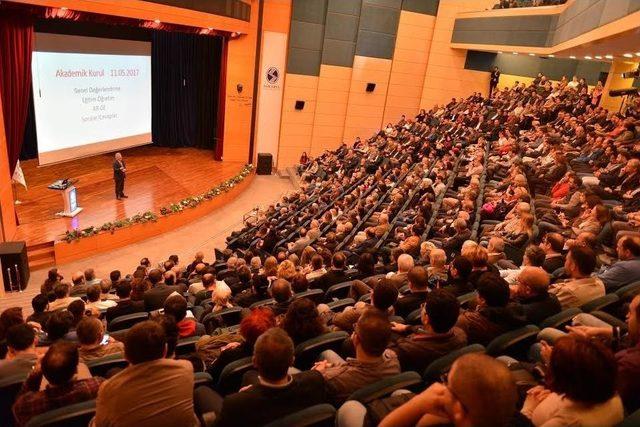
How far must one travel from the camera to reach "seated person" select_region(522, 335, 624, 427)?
1349mm

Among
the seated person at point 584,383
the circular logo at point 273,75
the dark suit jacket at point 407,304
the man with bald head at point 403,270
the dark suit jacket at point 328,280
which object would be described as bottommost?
the dark suit jacket at point 328,280

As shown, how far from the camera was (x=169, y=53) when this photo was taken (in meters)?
12.7

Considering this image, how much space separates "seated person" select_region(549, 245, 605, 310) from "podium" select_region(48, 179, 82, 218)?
7346mm

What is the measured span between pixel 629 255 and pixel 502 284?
122 cm

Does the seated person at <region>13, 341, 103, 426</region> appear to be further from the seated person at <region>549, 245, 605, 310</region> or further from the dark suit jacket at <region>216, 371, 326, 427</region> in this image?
the seated person at <region>549, 245, 605, 310</region>

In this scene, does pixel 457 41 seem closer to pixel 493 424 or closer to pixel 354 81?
pixel 354 81

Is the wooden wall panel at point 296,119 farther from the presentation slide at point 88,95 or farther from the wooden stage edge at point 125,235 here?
the wooden stage edge at point 125,235

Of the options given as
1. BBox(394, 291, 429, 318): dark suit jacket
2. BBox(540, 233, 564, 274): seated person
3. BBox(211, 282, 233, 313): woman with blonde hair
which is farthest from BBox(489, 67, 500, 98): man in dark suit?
BBox(394, 291, 429, 318): dark suit jacket

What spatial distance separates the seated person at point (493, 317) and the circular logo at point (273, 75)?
11645 mm

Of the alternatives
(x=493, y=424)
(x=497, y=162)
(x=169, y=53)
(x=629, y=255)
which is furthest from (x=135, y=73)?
(x=493, y=424)

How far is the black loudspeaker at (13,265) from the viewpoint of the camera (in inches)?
235

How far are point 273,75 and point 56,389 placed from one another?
12.0 m

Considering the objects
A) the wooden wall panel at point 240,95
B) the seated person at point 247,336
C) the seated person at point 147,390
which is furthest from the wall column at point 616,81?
the seated person at point 147,390

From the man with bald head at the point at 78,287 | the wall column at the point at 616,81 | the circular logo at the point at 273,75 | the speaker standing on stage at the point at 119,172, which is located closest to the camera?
the man with bald head at the point at 78,287
